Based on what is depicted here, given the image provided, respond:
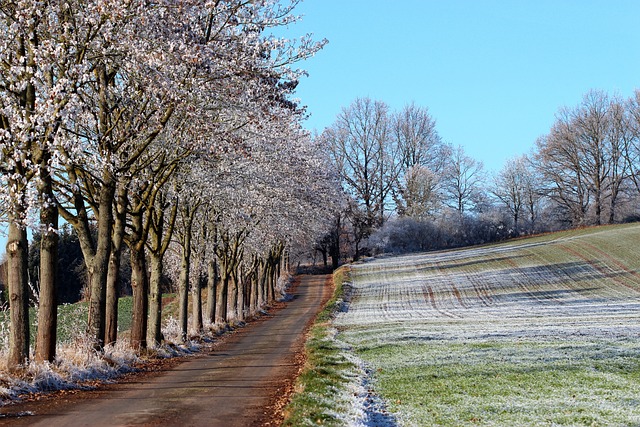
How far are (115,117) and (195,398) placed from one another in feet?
31.7

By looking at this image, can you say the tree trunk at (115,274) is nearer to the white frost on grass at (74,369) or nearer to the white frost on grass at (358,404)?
the white frost on grass at (74,369)

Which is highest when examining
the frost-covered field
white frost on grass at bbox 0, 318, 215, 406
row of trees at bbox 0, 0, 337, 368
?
row of trees at bbox 0, 0, 337, 368

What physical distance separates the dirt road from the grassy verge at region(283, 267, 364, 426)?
48cm

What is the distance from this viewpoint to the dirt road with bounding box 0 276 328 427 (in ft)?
35.2

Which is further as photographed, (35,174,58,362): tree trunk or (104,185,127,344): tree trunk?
(104,185,127,344): tree trunk

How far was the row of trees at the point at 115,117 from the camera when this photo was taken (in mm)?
13148

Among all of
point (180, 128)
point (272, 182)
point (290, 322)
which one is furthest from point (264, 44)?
point (290, 322)

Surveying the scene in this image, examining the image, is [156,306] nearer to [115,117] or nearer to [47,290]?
[115,117]

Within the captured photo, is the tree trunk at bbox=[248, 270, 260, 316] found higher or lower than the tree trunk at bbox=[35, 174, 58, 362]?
lower

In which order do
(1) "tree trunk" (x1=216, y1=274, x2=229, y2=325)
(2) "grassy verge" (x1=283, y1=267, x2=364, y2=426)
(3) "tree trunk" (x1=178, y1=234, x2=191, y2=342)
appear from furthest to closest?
(1) "tree trunk" (x1=216, y1=274, x2=229, y2=325), (3) "tree trunk" (x1=178, y1=234, x2=191, y2=342), (2) "grassy verge" (x1=283, y1=267, x2=364, y2=426)

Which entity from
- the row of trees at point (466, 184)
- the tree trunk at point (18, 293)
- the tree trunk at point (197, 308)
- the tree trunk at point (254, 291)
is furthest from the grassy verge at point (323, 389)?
the row of trees at point (466, 184)

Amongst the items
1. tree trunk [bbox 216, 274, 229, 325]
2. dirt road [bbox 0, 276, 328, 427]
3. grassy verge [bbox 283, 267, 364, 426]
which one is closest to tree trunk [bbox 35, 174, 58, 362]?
dirt road [bbox 0, 276, 328, 427]

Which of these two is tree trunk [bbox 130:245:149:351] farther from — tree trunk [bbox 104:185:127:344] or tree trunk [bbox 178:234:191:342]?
tree trunk [bbox 178:234:191:342]

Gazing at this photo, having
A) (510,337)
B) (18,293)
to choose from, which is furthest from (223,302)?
(18,293)
